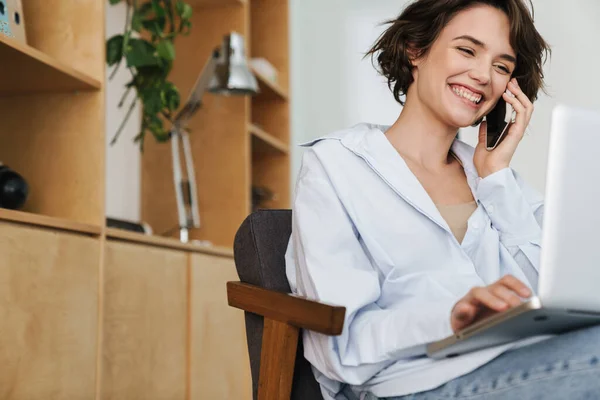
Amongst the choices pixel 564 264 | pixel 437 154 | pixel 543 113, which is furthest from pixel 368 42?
pixel 564 264

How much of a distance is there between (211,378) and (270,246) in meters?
1.51

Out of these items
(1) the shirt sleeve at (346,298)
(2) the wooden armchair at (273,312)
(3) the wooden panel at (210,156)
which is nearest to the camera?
(1) the shirt sleeve at (346,298)

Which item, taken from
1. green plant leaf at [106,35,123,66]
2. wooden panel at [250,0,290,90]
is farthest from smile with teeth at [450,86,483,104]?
wooden panel at [250,0,290,90]

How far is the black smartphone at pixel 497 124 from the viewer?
171cm

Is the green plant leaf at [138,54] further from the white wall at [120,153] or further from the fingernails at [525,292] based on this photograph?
the fingernails at [525,292]

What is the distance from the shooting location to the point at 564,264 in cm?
99

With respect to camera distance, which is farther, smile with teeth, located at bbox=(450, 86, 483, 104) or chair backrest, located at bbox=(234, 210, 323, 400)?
smile with teeth, located at bbox=(450, 86, 483, 104)

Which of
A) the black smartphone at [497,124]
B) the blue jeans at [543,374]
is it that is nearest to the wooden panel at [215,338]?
the black smartphone at [497,124]

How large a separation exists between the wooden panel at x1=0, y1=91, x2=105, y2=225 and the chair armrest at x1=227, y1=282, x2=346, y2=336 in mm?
869

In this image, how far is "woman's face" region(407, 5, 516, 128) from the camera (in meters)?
1.65

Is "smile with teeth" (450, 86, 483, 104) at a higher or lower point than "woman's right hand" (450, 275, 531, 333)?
higher

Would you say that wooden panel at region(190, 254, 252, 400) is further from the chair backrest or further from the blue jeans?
the blue jeans

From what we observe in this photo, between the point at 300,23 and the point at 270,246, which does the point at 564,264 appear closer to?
the point at 270,246

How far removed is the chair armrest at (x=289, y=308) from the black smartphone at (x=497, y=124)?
59 cm
